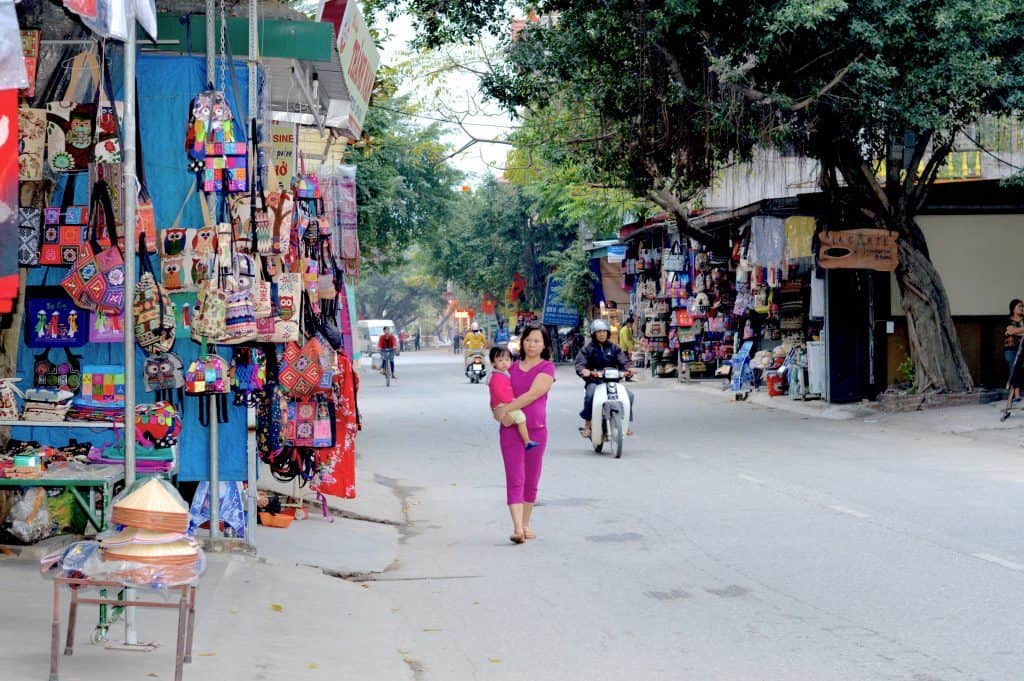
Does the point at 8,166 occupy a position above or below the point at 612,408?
above

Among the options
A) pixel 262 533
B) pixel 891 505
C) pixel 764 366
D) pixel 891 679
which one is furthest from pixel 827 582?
pixel 764 366

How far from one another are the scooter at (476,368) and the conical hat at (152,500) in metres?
35.6

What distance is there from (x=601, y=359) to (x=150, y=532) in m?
12.3

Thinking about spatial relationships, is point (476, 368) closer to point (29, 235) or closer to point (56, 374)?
point (56, 374)

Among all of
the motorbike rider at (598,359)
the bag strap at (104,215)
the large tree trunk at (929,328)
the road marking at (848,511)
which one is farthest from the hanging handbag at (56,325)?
the large tree trunk at (929,328)

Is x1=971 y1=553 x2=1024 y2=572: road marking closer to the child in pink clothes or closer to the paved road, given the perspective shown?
the paved road

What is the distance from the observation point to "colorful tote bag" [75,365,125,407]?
935 cm

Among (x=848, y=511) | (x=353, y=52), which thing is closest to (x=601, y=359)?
(x=848, y=511)

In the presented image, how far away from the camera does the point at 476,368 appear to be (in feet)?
138

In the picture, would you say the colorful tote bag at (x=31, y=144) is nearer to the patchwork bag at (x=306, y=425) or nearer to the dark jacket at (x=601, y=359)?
the patchwork bag at (x=306, y=425)

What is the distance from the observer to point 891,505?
41.4 feet

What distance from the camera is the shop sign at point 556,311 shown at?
54.2m

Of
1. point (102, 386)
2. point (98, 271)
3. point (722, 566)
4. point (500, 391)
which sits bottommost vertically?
point (722, 566)

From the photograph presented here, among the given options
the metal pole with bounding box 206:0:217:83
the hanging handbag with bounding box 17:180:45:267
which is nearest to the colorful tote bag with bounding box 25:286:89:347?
the hanging handbag with bounding box 17:180:45:267
